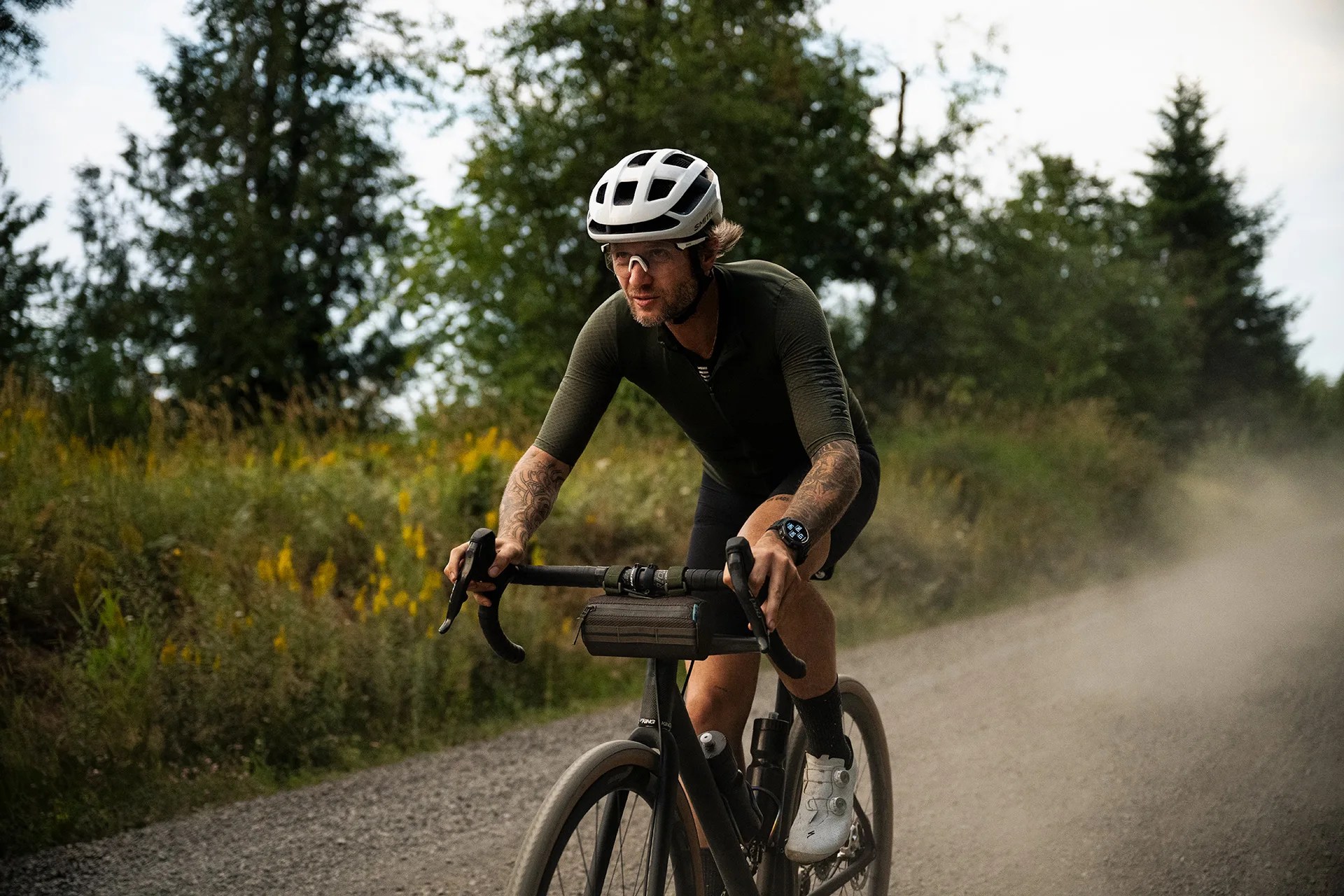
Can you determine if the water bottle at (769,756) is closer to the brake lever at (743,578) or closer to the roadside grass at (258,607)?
the brake lever at (743,578)

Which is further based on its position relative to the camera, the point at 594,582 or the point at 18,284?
A: the point at 18,284

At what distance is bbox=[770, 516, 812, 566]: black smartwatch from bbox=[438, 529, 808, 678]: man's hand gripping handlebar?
144 millimetres

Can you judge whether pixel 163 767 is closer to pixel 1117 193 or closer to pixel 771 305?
pixel 771 305

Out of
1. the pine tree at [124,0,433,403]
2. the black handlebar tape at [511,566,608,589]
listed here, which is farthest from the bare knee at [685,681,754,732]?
the pine tree at [124,0,433,403]

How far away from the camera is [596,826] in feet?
8.18

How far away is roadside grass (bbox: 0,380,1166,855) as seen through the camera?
206 inches

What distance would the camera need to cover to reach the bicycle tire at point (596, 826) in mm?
2246

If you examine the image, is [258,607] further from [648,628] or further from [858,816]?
[648,628]

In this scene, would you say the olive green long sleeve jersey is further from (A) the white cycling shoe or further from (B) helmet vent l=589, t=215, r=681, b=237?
(A) the white cycling shoe

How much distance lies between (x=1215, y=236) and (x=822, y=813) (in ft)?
135

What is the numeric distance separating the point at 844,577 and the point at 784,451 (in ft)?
24.1

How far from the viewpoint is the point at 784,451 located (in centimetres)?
329

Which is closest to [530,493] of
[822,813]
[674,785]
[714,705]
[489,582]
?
[489,582]

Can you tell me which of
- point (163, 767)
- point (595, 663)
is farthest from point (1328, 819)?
point (163, 767)
